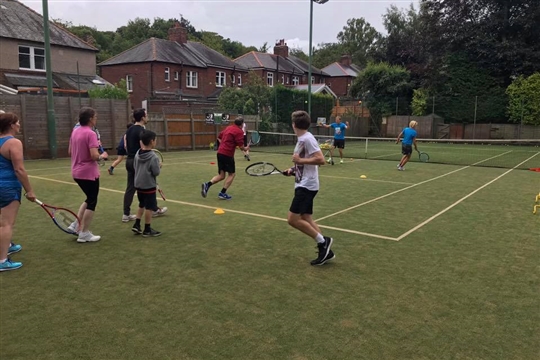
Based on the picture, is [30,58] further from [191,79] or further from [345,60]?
[345,60]

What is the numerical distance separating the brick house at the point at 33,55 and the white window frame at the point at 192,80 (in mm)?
11411

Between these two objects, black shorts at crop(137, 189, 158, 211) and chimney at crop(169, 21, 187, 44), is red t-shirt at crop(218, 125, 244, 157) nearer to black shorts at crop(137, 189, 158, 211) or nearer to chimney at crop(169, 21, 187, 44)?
black shorts at crop(137, 189, 158, 211)

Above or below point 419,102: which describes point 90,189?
below

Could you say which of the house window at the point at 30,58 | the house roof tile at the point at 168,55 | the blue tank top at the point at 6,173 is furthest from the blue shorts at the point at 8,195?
the house roof tile at the point at 168,55

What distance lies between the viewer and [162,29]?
75250 millimetres

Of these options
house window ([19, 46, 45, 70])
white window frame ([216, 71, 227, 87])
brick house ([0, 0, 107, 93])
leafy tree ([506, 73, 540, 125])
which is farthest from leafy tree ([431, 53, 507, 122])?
house window ([19, 46, 45, 70])

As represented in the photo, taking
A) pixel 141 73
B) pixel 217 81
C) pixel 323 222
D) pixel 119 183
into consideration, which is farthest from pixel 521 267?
pixel 217 81

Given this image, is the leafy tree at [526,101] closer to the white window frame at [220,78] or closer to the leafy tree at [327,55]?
the white window frame at [220,78]

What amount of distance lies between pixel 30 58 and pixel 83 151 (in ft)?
109

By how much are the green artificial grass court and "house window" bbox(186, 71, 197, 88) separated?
40.4 meters

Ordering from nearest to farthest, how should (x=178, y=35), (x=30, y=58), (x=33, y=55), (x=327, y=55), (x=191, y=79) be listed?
(x=30, y=58)
(x=33, y=55)
(x=191, y=79)
(x=178, y=35)
(x=327, y=55)

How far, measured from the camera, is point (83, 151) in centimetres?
642

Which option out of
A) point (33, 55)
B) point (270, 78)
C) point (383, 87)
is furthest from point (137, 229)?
point (270, 78)

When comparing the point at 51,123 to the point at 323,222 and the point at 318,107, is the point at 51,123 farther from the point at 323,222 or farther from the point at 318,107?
the point at 318,107
